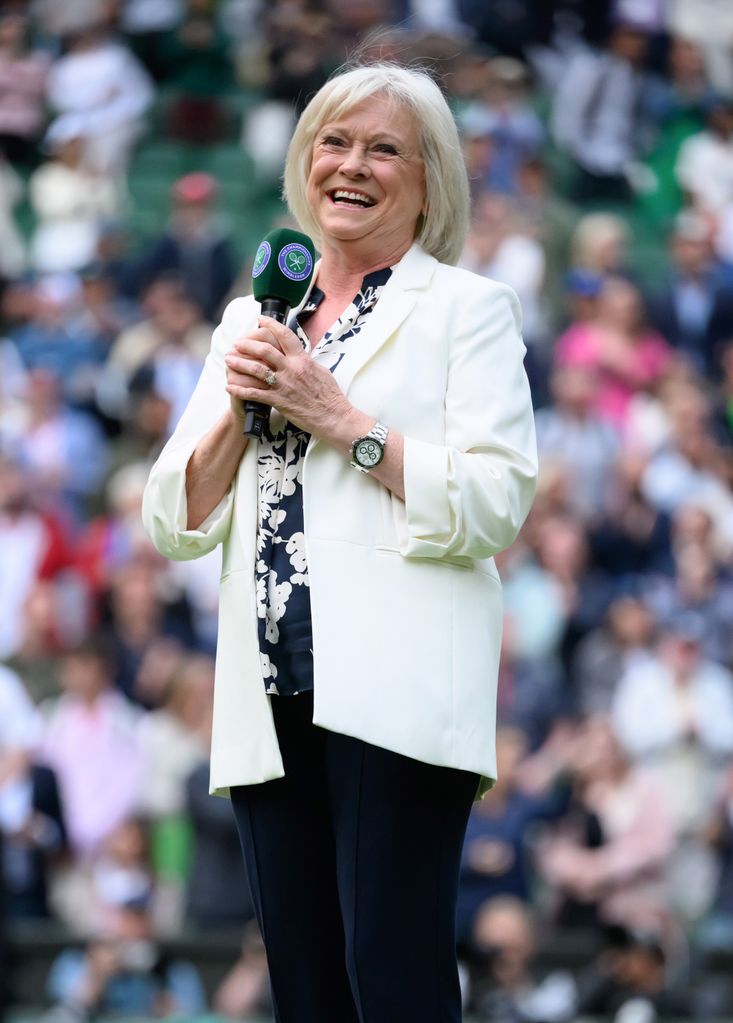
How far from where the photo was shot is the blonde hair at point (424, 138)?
3.21 metres

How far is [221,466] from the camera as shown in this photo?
3.15 meters

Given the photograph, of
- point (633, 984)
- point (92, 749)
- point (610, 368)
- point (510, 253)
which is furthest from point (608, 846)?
point (510, 253)

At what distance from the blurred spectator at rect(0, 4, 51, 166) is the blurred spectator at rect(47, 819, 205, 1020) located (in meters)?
6.35

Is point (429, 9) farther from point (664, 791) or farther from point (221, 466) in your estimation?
point (221, 466)

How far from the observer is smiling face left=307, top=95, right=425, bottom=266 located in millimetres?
3197

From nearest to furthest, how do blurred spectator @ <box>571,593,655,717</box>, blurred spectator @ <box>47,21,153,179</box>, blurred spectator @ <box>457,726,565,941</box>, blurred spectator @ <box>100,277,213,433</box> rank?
blurred spectator @ <box>457,726,565,941</box> → blurred spectator @ <box>571,593,655,717</box> → blurred spectator @ <box>100,277,213,433</box> → blurred spectator @ <box>47,21,153,179</box>

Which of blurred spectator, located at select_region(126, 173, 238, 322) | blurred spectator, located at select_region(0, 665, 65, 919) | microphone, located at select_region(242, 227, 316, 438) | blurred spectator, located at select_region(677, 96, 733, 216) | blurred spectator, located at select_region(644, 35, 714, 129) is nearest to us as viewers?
microphone, located at select_region(242, 227, 316, 438)

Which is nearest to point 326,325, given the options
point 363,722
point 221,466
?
point 221,466

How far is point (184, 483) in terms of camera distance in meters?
3.16

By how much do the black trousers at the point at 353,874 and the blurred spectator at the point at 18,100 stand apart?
1028 cm

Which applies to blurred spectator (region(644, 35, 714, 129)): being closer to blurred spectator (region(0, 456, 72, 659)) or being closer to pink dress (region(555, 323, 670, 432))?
pink dress (region(555, 323, 670, 432))

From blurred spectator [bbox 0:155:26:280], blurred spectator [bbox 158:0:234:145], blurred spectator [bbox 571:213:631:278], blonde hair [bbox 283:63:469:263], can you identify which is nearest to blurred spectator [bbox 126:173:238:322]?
blurred spectator [bbox 0:155:26:280]

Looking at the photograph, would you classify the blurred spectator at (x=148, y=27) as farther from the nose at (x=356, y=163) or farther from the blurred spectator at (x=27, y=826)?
the nose at (x=356, y=163)

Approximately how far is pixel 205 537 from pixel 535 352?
24.6ft
